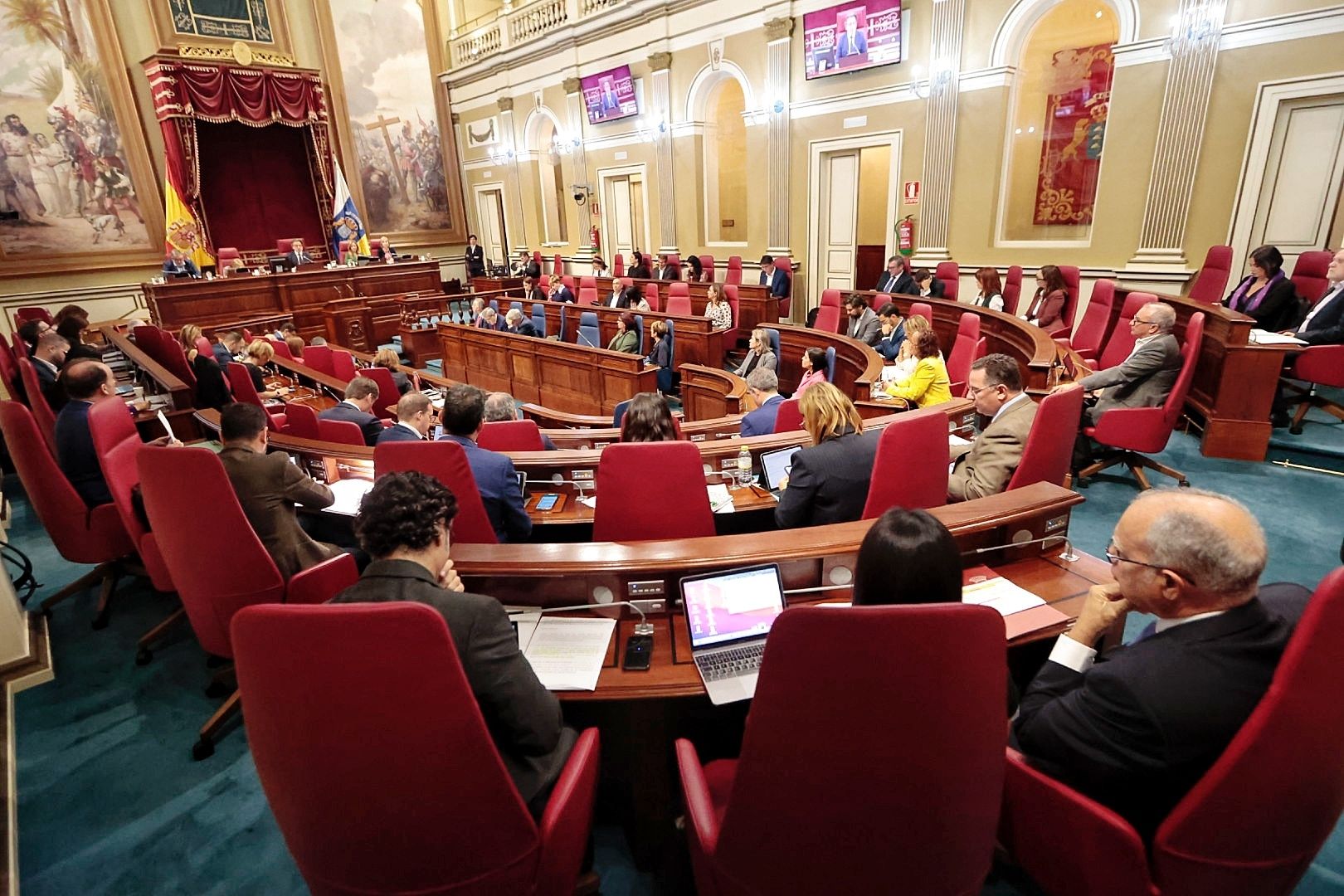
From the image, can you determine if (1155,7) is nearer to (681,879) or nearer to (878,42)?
(878,42)

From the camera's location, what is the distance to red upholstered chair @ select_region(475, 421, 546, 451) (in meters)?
3.37

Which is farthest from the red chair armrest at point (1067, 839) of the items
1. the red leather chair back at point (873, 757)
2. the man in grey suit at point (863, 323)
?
the man in grey suit at point (863, 323)

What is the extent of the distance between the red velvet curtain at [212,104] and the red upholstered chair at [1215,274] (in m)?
14.3

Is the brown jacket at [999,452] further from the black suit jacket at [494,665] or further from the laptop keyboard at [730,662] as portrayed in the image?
the black suit jacket at [494,665]

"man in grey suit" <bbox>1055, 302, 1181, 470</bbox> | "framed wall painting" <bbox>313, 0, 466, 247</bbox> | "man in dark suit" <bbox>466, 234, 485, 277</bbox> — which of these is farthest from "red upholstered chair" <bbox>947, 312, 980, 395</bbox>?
"framed wall painting" <bbox>313, 0, 466, 247</bbox>

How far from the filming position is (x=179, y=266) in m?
10.5

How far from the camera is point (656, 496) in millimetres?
2412

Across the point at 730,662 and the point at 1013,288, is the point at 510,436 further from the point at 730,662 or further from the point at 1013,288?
the point at 1013,288

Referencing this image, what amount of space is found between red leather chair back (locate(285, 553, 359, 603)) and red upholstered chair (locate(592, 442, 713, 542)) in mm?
942

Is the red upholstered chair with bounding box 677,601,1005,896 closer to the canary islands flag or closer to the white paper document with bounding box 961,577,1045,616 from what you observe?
the white paper document with bounding box 961,577,1045,616

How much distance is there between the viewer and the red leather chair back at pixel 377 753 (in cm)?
109

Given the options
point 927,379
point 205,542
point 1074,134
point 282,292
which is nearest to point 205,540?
point 205,542

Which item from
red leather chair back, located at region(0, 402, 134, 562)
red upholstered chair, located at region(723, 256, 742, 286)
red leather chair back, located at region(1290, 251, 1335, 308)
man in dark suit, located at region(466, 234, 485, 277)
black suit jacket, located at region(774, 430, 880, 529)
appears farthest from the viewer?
man in dark suit, located at region(466, 234, 485, 277)

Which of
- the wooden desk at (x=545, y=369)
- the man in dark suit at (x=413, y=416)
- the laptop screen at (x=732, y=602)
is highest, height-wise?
the man in dark suit at (x=413, y=416)
